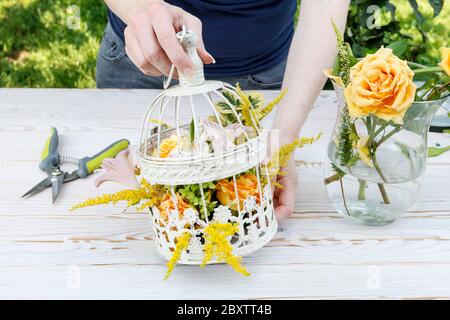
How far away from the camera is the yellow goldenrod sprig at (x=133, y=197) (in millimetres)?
813

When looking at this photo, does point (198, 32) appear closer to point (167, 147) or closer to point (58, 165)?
point (167, 147)

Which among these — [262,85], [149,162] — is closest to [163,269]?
[149,162]

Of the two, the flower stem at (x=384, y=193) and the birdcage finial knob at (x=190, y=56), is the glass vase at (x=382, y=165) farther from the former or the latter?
the birdcage finial knob at (x=190, y=56)

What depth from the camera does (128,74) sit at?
5.17 ft

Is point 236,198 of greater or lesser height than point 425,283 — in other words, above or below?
above

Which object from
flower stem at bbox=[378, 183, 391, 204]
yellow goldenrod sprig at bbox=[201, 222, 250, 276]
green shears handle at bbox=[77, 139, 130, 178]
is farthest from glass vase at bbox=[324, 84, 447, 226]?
green shears handle at bbox=[77, 139, 130, 178]

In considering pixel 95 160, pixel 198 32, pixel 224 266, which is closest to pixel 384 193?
pixel 224 266

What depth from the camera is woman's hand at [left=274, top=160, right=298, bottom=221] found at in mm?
966

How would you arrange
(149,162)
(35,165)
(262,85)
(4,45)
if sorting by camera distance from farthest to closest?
(4,45), (262,85), (35,165), (149,162)

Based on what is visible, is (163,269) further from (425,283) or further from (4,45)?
(4,45)

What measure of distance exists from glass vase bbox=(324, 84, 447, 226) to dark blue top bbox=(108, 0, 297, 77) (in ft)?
2.09

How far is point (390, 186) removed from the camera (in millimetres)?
901

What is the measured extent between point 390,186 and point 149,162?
0.38 m
